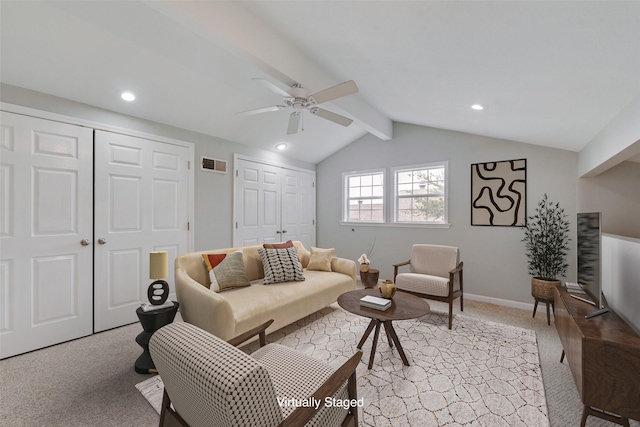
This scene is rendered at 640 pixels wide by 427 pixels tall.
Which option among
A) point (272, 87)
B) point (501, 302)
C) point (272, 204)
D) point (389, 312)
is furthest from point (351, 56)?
point (501, 302)

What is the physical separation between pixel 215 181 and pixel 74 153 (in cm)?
157

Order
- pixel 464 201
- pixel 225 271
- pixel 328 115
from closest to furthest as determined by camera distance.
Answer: pixel 328 115
pixel 225 271
pixel 464 201

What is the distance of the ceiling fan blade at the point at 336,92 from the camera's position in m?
2.16

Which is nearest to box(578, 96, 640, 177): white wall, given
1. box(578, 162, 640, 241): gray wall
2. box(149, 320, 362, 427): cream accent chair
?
box(578, 162, 640, 241): gray wall

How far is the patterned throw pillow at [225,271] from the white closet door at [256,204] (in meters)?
1.31

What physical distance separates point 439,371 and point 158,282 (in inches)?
95.4

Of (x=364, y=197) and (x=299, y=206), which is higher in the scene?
(x=364, y=197)

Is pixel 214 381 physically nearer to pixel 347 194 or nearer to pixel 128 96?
pixel 128 96

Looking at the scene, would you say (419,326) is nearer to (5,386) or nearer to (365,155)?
(365,155)

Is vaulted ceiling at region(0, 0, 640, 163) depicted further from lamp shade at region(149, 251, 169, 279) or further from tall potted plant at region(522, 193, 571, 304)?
lamp shade at region(149, 251, 169, 279)

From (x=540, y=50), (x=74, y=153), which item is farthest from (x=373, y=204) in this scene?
(x=74, y=153)

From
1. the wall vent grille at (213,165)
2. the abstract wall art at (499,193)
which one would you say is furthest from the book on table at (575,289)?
the wall vent grille at (213,165)

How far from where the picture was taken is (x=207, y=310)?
2.20m

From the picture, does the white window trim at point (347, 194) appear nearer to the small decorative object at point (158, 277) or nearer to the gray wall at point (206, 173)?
the gray wall at point (206, 173)
